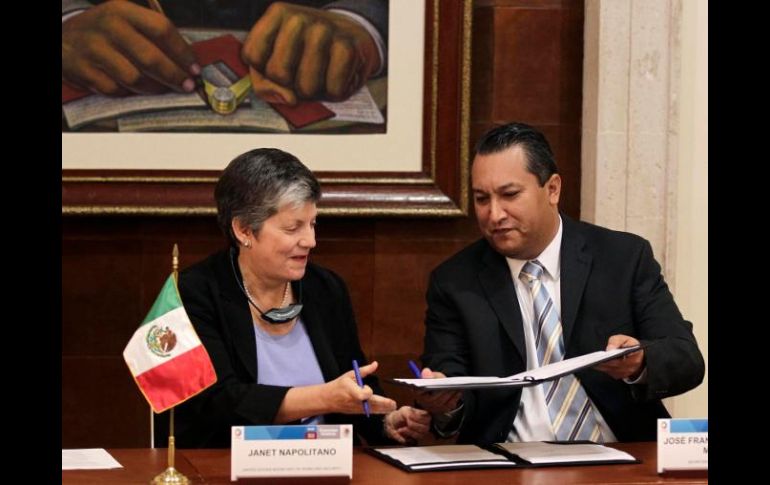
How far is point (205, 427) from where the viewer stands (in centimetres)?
327

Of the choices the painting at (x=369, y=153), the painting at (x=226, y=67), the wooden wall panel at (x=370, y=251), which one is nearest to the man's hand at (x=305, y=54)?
the painting at (x=226, y=67)

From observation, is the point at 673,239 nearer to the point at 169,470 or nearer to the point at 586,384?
the point at 586,384

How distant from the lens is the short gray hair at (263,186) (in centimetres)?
340

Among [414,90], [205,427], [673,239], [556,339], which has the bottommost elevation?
[205,427]

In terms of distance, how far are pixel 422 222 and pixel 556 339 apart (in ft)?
3.36

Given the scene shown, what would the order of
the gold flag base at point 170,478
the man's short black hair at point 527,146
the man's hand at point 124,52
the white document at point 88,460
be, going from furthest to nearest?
the man's hand at point 124,52
the man's short black hair at point 527,146
the white document at point 88,460
the gold flag base at point 170,478

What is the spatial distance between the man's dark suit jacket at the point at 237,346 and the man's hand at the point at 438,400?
284 mm

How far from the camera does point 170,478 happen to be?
100 inches

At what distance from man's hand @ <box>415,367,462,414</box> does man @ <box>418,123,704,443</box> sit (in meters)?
0.07

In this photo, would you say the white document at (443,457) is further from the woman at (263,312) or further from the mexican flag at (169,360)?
the mexican flag at (169,360)

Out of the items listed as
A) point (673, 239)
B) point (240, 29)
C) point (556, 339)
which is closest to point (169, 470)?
point (556, 339)

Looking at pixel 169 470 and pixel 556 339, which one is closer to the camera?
pixel 169 470

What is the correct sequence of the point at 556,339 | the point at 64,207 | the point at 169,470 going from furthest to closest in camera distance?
the point at 64,207 → the point at 556,339 → the point at 169,470

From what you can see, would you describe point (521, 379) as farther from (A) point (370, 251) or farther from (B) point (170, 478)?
(A) point (370, 251)
